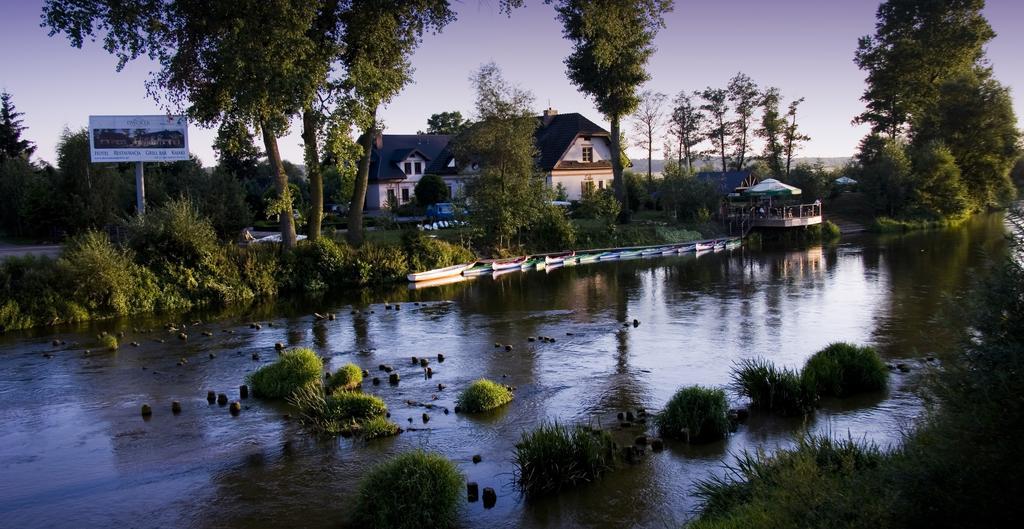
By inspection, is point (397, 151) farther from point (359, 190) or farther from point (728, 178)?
point (359, 190)

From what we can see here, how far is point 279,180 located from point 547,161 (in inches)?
1316

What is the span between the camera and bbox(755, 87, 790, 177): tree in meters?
73.1

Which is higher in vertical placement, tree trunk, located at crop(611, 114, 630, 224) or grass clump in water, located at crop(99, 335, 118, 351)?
tree trunk, located at crop(611, 114, 630, 224)

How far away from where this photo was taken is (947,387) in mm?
6453

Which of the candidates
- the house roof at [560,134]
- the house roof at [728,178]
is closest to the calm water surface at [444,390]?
the house roof at [728,178]

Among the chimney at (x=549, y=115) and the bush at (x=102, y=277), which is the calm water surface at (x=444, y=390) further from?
the chimney at (x=549, y=115)

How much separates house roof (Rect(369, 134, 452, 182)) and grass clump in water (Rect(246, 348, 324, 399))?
161ft

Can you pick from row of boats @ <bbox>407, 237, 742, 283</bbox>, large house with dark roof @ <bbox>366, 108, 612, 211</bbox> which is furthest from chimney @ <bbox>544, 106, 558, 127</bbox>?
row of boats @ <bbox>407, 237, 742, 283</bbox>

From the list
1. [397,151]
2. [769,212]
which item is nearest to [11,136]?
[397,151]

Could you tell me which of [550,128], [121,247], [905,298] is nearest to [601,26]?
[905,298]

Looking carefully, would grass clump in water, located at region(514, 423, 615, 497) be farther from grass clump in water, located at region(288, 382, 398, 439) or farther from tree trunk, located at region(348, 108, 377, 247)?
tree trunk, located at region(348, 108, 377, 247)

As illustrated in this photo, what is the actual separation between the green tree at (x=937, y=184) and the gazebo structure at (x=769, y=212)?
8.67 metres

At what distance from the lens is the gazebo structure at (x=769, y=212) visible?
158 ft

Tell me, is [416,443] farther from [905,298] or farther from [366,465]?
[905,298]
